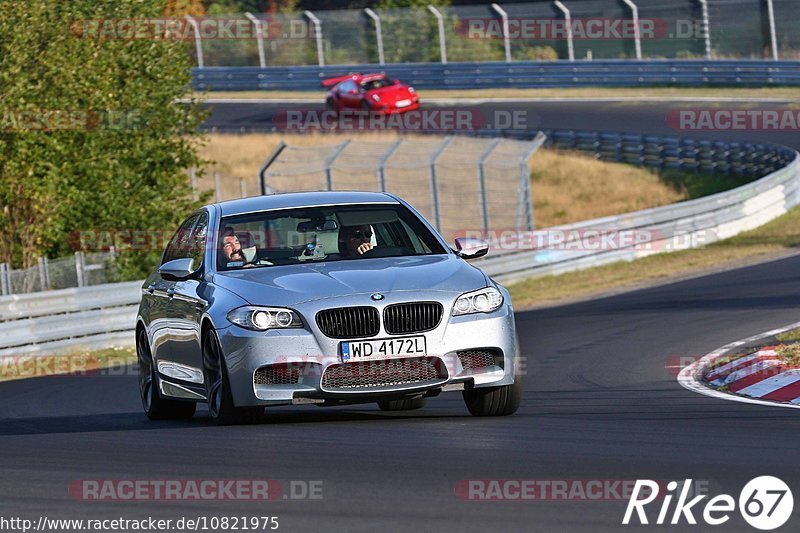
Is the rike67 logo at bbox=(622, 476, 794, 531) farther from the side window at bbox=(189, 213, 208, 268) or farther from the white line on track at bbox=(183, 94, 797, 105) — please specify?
the white line on track at bbox=(183, 94, 797, 105)

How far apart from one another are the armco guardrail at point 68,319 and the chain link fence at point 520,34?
30.1 m

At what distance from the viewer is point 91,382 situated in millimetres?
16062

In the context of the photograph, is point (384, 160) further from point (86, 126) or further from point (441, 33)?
point (441, 33)

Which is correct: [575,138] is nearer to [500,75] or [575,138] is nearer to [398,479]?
[500,75]

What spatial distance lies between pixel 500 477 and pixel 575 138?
35674 mm

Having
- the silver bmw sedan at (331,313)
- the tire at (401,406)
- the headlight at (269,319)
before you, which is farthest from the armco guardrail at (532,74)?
the headlight at (269,319)

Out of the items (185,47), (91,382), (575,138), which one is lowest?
(575,138)

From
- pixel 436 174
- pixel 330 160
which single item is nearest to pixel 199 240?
pixel 330 160

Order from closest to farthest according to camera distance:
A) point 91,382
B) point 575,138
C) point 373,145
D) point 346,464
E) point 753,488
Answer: point 753,488, point 346,464, point 91,382, point 373,145, point 575,138

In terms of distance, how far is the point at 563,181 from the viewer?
40.0 m

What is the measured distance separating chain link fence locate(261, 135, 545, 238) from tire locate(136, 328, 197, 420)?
595 inches

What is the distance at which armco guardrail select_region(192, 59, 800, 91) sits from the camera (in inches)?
1790

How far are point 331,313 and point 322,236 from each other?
119cm

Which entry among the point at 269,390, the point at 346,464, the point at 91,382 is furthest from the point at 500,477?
the point at 91,382
